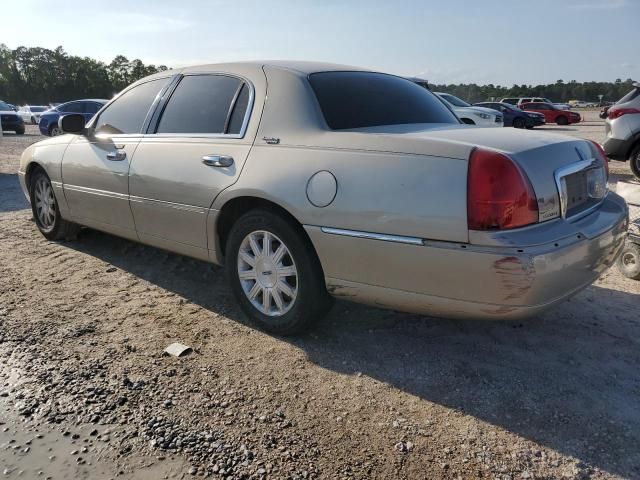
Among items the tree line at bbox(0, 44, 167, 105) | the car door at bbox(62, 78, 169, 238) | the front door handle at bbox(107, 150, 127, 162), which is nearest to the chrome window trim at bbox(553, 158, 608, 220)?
the car door at bbox(62, 78, 169, 238)

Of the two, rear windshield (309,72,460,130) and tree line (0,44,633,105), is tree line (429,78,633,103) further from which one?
rear windshield (309,72,460,130)

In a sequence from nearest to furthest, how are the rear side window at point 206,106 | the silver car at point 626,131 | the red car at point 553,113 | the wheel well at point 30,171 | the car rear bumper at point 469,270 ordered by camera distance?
the car rear bumper at point 469,270, the rear side window at point 206,106, the wheel well at point 30,171, the silver car at point 626,131, the red car at point 553,113

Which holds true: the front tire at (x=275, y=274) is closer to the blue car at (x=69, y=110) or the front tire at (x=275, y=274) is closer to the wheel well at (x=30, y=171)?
the wheel well at (x=30, y=171)

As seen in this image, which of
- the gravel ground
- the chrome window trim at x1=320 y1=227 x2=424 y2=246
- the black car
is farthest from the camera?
the black car

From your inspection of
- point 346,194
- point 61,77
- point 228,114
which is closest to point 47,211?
point 228,114

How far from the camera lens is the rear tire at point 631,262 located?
4260 millimetres

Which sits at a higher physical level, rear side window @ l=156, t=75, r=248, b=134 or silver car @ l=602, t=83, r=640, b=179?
rear side window @ l=156, t=75, r=248, b=134

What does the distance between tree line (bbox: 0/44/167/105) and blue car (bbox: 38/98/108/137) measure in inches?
1831

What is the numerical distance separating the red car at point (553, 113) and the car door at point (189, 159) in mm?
31687

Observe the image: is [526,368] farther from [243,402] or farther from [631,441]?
[243,402]

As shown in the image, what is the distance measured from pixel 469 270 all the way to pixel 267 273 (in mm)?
1295

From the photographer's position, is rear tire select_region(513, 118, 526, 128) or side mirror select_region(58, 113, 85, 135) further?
rear tire select_region(513, 118, 526, 128)

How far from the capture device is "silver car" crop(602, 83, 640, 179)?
29.3 feet

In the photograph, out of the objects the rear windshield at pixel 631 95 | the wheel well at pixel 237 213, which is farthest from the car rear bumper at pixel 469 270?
the rear windshield at pixel 631 95
